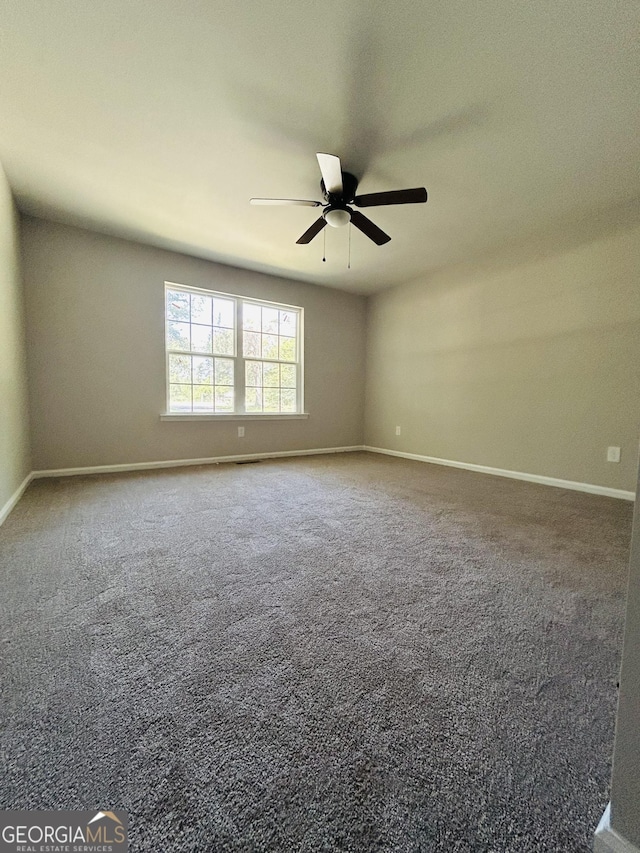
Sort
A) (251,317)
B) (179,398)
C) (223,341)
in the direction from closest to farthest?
(179,398) < (223,341) < (251,317)

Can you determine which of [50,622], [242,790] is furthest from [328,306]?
[242,790]

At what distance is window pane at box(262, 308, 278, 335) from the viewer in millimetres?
4422

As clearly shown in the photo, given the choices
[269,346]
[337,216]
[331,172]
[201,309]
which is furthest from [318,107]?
[269,346]

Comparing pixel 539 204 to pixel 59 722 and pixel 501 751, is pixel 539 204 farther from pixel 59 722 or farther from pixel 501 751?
pixel 59 722

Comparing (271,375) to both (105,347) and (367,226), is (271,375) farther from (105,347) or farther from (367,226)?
(367,226)

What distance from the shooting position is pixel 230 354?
414cm

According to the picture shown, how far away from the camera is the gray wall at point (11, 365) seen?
223cm

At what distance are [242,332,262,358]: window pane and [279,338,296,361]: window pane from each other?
13.8 inches

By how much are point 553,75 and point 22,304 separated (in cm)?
413

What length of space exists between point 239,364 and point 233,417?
2.26 feet

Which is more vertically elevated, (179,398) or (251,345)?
(251,345)

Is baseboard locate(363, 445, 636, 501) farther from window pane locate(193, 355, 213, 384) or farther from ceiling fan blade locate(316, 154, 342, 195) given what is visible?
ceiling fan blade locate(316, 154, 342, 195)

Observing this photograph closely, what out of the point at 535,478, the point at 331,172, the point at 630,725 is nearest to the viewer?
the point at 630,725

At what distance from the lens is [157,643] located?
41.0 inches
